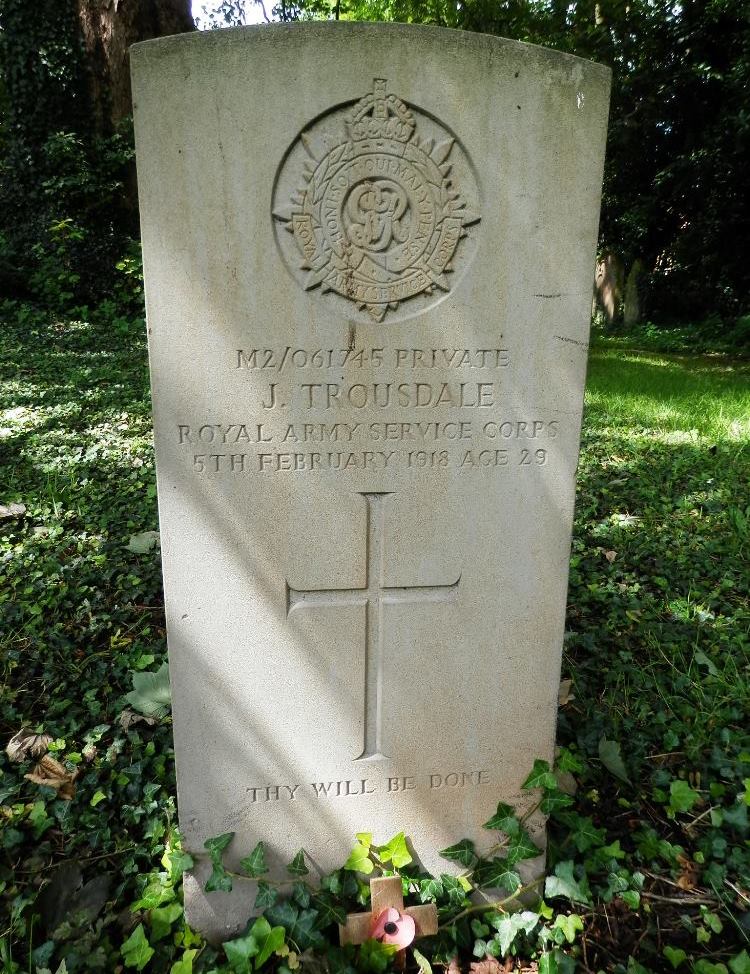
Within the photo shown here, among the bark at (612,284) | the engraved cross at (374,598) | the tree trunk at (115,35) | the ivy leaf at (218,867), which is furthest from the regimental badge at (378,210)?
the bark at (612,284)

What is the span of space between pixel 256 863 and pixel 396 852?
428mm

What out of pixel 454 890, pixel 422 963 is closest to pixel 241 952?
pixel 422 963

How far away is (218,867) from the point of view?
1945 mm

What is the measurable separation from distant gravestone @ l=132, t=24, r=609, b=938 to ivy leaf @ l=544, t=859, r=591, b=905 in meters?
0.23

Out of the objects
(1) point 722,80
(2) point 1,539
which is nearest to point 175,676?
(2) point 1,539

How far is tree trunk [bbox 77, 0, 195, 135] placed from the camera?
27.7 ft

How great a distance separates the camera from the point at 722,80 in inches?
502

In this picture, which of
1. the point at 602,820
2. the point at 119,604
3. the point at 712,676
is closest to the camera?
the point at 602,820

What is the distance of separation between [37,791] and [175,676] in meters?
0.95

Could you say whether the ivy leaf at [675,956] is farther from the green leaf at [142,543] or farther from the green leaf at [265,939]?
the green leaf at [142,543]

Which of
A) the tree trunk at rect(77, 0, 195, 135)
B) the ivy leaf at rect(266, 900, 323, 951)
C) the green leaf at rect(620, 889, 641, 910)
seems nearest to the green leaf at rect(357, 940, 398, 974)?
the ivy leaf at rect(266, 900, 323, 951)

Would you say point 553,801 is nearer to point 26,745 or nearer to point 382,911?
point 382,911

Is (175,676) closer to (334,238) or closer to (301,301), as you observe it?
(301,301)

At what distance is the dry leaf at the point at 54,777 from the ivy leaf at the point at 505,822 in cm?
144
